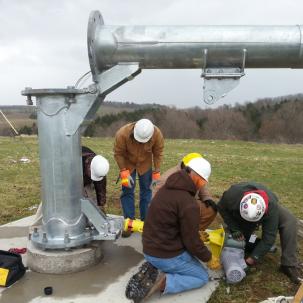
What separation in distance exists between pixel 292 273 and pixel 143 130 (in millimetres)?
2397

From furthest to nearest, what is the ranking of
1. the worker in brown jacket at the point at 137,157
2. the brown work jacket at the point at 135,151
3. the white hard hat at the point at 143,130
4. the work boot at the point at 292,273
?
the brown work jacket at the point at 135,151, the worker in brown jacket at the point at 137,157, the white hard hat at the point at 143,130, the work boot at the point at 292,273

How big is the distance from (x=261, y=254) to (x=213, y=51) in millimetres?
2204

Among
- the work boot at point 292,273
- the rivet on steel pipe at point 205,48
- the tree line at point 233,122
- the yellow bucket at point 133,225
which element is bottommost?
the tree line at point 233,122

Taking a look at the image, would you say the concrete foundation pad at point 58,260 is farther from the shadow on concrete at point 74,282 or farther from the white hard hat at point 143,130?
the white hard hat at point 143,130

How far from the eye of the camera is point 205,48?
13.5 feet

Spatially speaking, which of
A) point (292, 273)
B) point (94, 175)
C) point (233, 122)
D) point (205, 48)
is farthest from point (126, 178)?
point (233, 122)

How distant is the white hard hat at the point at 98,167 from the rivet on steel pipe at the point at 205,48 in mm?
1198

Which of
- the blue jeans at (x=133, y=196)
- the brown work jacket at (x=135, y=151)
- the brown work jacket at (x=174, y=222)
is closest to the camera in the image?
the brown work jacket at (x=174, y=222)

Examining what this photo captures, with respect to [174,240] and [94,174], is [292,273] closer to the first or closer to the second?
[174,240]

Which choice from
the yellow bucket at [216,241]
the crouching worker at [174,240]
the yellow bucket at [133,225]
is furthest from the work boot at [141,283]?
the yellow bucket at [216,241]

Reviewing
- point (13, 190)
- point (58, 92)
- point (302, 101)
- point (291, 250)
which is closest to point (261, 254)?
point (291, 250)

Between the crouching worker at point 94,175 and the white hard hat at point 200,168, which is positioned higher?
the white hard hat at point 200,168

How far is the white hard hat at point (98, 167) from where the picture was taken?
5.07 m

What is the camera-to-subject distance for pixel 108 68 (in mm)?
4367
